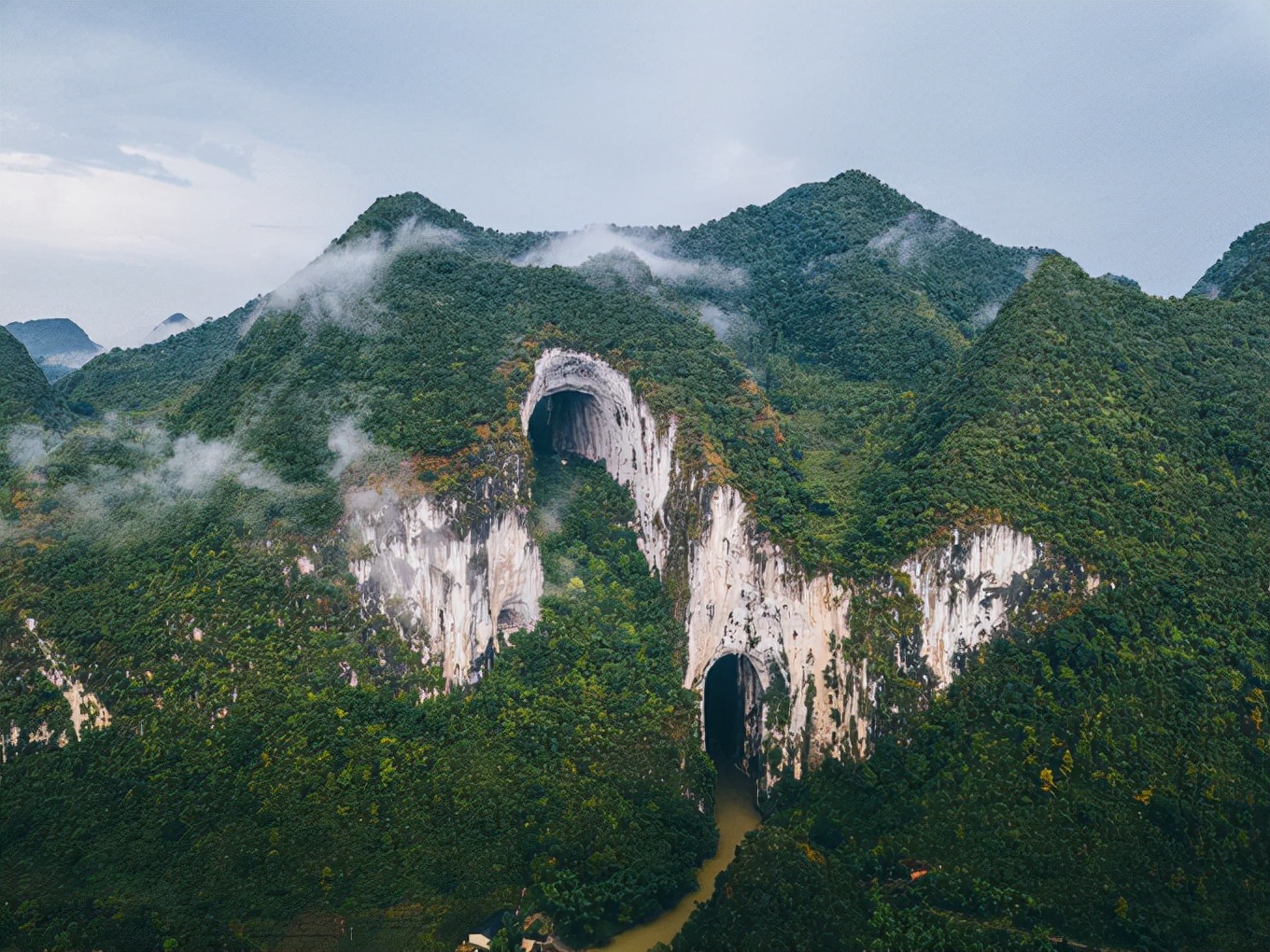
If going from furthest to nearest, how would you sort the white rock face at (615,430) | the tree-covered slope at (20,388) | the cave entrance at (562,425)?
the cave entrance at (562,425) → the tree-covered slope at (20,388) → the white rock face at (615,430)

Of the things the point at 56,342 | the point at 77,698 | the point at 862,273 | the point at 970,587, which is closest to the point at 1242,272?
the point at 862,273

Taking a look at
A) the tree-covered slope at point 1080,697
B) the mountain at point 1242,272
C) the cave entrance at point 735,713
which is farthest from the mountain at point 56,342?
the mountain at point 1242,272

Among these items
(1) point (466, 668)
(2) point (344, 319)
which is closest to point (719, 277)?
(2) point (344, 319)

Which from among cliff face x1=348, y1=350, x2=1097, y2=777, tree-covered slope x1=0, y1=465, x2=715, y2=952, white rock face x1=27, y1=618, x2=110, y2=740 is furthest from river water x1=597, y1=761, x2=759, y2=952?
white rock face x1=27, y1=618, x2=110, y2=740

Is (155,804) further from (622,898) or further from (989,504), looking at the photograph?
(989,504)

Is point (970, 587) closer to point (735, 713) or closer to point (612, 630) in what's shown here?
point (735, 713)

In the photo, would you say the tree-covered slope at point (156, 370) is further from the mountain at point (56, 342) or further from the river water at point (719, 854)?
the river water at point (719, 854)

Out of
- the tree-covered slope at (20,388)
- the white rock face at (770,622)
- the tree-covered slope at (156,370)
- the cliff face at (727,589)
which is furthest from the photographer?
the tree-covered slope at (156,370)
